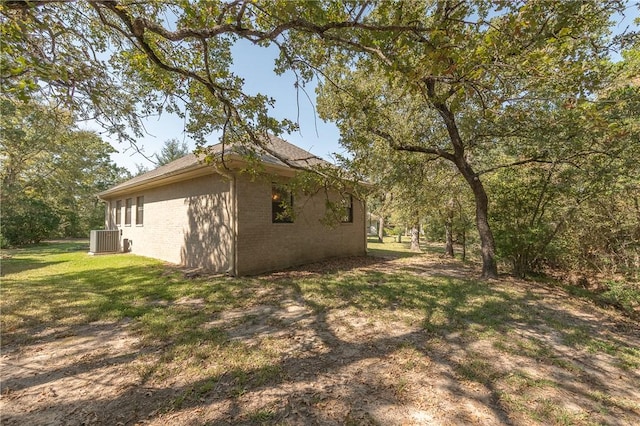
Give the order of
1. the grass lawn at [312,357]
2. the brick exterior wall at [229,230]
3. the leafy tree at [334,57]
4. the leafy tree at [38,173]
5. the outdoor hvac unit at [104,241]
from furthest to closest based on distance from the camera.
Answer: the outdoor hvac unit at [104,241], the leafy tree at [38,173], the brick exterior wall at [229,230], the leafy tree at [334,57], the grass lawn at [312,357]

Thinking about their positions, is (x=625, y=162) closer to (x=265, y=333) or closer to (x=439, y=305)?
(x=439, y=305)

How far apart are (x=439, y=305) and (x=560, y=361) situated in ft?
6.93

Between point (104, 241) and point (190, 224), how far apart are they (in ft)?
23.3

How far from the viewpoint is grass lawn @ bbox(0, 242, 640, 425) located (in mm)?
2389

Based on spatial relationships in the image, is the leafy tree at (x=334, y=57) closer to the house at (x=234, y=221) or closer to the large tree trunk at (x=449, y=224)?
the house at (x=234, y=221)

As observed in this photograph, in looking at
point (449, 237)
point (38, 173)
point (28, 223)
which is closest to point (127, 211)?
point (38, 173)

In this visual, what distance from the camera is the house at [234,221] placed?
24.8ft

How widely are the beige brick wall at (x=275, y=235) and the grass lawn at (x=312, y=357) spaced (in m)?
1.72

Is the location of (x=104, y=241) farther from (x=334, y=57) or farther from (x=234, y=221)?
(x=334, y=57)

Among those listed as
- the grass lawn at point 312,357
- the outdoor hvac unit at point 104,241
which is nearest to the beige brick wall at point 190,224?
the grass lawn at point 312,357

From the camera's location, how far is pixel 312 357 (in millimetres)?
3316

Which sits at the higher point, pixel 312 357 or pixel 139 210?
pixel 139 210

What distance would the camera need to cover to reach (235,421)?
222cm

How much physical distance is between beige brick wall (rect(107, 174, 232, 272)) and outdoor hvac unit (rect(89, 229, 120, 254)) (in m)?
2.17
